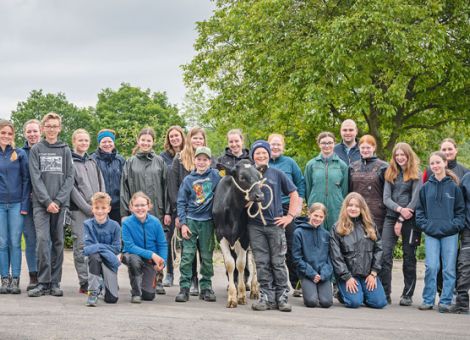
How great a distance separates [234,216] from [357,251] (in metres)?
1.91

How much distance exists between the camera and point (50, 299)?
9.03m

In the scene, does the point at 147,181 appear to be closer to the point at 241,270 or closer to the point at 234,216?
the point at 234,216

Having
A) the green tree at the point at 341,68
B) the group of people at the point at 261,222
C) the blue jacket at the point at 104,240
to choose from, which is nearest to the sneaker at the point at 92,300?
the group of people at the point at 261,222

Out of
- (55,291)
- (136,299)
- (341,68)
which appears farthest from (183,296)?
(341,68)

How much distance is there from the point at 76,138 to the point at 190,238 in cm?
224

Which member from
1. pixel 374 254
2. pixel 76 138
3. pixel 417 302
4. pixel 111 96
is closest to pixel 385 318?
pixel 374 254

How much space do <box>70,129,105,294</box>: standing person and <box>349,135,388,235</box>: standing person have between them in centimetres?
378

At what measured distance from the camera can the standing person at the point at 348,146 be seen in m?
10.8

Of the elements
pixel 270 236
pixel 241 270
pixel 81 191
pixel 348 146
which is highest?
pixel 348 146

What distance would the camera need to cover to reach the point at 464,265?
9.48 meters

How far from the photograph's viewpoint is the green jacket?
10234 millimetres

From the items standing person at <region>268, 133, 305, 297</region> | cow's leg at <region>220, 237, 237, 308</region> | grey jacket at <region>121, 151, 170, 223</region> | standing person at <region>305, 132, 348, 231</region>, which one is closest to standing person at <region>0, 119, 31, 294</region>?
grey jacket at <region>121, 151, 170, 223</region>

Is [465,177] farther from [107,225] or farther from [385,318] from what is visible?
[107,225]

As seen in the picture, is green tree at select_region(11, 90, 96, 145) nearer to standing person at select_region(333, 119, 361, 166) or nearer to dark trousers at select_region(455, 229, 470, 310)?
standing person at select_region(333, 119, 361, 166)
